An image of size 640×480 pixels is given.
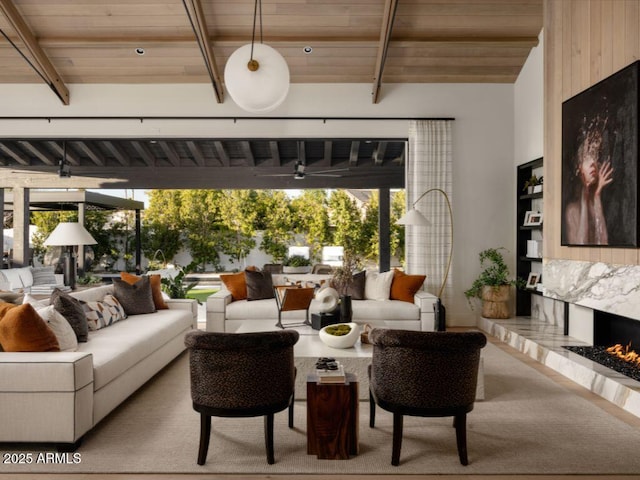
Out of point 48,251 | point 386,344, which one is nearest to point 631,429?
point 386,344

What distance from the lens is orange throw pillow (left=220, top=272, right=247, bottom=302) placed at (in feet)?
19.5

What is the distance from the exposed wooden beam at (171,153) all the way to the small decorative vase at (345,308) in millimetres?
6136

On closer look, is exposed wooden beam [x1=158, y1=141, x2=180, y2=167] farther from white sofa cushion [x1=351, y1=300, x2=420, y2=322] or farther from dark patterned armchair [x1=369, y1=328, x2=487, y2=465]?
dark patterned armchair [x1=369, y1=328, x2=487, y2=465]

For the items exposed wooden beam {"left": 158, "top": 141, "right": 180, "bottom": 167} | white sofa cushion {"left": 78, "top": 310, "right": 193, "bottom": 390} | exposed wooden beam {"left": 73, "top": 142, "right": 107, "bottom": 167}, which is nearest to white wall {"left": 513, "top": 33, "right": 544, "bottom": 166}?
white sofa cushion {"left": 78, "top": 310, "right": 193, "bottom": 390}

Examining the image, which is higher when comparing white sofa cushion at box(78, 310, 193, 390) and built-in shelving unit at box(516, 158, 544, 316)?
built-in shelving unit at box(516, 158, 544, 316)

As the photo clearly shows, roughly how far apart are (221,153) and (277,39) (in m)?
3.84

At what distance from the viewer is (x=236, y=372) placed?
2.51m

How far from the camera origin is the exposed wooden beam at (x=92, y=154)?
9016 mm

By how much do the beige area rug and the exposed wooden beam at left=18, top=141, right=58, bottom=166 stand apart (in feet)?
24.3

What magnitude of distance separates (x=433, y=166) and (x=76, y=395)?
5195 mm

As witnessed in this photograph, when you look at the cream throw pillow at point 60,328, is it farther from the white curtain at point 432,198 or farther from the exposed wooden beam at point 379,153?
the exposed wooden beam at point 379,153

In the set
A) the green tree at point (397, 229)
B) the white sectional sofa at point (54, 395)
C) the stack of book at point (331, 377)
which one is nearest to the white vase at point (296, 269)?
the green tree at point (397, 229)

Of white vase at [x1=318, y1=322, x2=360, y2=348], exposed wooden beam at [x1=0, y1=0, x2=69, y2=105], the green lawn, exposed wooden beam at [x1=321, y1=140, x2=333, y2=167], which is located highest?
exposed wooden beam at [x1=0, y1=0, x2=69, y2=105]

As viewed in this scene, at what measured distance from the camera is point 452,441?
293 centimetres
